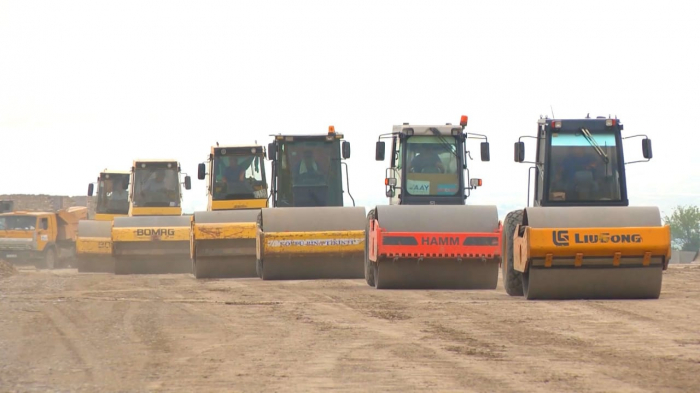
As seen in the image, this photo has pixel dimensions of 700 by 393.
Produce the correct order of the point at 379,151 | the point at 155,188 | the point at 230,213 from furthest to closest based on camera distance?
the point at 155,188, the point at 230,213, the point at 379,151

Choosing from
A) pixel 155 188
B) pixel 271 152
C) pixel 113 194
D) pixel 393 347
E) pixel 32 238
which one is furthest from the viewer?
pixel 32 238

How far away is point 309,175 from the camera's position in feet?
81.2

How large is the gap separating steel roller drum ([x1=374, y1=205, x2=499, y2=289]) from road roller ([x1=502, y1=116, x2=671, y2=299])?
1.32 metres

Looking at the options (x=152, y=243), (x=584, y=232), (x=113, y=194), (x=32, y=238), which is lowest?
(x=32, y=238)

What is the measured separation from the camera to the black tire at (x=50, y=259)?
146 feet

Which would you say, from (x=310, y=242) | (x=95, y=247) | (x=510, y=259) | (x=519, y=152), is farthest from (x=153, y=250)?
(x=519, y=152)

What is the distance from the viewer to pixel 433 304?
1661 cm

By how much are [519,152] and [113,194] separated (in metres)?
21.9

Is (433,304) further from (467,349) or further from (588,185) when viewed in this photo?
(467,349)

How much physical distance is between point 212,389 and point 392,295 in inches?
382

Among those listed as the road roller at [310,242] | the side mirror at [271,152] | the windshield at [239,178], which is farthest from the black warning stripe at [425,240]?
the windshield at [239,178]

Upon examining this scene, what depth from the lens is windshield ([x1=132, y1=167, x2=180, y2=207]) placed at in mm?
32031

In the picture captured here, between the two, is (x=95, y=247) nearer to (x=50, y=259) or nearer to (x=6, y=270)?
(x=6, y=270)

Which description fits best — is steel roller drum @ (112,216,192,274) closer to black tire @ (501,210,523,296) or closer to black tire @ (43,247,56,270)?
black tire @ (501,210,523,296)
